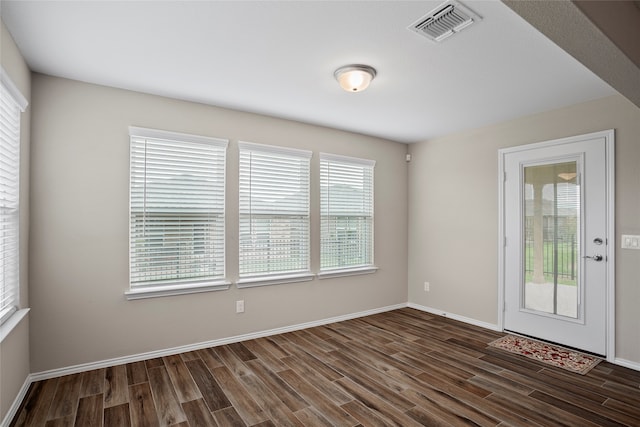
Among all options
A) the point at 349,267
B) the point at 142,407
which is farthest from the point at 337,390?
the point at 349,267

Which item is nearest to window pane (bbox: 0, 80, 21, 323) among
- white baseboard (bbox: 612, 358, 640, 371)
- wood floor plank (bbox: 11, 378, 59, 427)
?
wood floor plank (bbox: 11, 378, 59, 427)

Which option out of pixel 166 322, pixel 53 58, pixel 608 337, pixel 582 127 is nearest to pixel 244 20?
pixel 53 58

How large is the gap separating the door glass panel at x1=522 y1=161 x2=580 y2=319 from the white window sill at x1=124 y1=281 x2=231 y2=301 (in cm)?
343

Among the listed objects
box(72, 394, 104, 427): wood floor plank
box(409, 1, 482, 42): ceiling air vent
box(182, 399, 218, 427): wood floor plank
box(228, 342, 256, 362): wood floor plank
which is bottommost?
box(228, 342, 256, 362): wood floor plank

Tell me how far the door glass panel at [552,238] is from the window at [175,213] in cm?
Answer: 345

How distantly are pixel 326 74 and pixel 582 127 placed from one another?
8.86ft

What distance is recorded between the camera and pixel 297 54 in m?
2.52

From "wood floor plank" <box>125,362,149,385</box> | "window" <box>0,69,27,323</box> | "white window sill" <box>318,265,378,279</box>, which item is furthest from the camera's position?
"white window sill" <box>318,265,378,279</box>

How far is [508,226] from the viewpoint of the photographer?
161 inches

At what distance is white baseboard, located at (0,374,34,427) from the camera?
2.16 meters

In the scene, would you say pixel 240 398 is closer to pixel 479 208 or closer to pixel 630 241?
pixel 479 208

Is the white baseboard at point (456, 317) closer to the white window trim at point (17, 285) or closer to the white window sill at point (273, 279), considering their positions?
the white window sill at point (273, 279)

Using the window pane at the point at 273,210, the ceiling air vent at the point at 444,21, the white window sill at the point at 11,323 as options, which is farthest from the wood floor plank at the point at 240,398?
the ceiling air vent at the point at 444,21

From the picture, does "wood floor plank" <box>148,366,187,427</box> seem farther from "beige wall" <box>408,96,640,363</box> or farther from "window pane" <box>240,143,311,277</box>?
"beige wall" <box>408,96,640,363</box>
